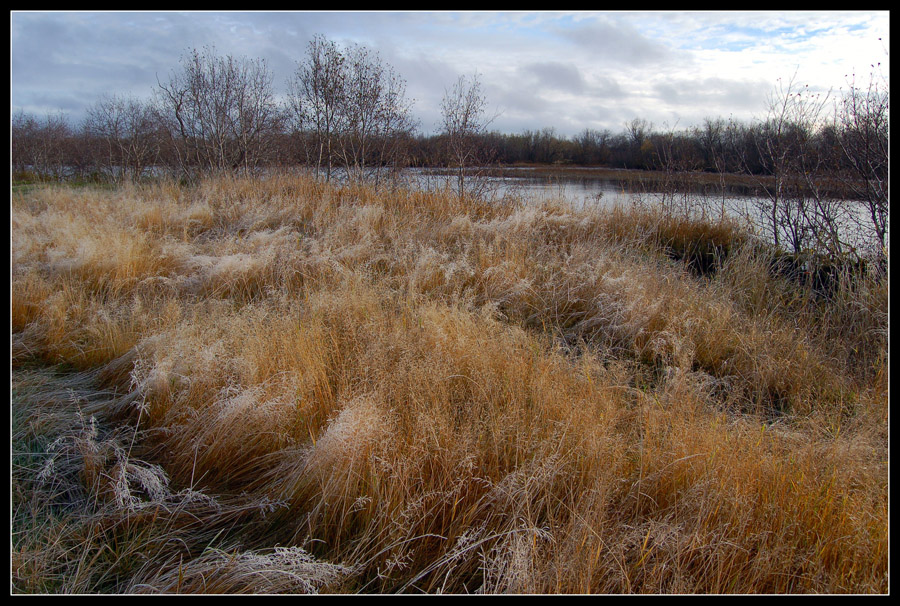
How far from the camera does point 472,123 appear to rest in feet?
31.6

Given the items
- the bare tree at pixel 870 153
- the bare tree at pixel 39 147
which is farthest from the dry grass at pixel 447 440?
the bare tree at pixel 39 147

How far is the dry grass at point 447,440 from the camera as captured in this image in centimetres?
171

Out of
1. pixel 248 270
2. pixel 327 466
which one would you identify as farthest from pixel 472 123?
pixel 327 466

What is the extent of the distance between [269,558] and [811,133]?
849 cm

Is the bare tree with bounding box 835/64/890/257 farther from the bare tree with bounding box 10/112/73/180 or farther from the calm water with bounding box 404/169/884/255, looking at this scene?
the bare tree with bounding box 10/112/73/180

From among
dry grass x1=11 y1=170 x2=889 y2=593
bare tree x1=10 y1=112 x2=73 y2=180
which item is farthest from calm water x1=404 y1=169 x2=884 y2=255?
bare tree x1=10 y1=112 x2=73 y2=180

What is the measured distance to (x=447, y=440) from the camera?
213cm

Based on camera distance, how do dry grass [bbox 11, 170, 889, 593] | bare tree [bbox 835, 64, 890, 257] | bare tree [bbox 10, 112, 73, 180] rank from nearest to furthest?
dry grass [bbox 11, 170, 889, 593], bare tree [bbox 835, 64, 890, 257], bare tree [bbox 10, 112, 73, 180]

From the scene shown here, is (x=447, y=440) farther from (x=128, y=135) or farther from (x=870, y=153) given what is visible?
(x=128, y=135)

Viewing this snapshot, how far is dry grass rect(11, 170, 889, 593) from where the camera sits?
1709 mm

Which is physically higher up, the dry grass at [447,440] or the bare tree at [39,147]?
the bare tree at [39,147]

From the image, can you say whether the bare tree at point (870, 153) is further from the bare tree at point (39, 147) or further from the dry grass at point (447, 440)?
the bare tree at point (39, 147)

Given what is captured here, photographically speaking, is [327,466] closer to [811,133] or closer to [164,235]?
[164,235]

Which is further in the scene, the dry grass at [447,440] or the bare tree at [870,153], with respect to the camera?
the bare tree at [870,153]
